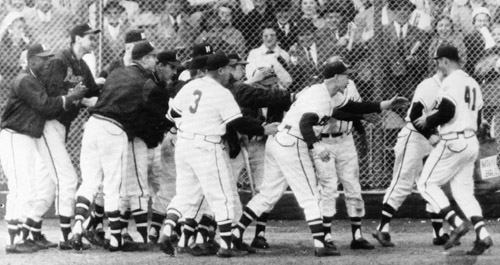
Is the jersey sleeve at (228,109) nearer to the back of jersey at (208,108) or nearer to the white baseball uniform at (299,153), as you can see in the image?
the back of jersey at (208,108)

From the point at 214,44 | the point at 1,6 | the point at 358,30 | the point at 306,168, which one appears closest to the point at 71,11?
the point at 1,6

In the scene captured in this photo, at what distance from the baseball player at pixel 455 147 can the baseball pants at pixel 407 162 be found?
68 cm

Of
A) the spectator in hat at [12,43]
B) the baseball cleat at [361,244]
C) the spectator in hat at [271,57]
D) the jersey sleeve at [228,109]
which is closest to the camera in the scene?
the jersey sleeve at [228,109]

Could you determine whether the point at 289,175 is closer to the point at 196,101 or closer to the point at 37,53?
the point at 196,101

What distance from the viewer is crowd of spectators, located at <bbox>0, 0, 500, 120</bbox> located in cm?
1273

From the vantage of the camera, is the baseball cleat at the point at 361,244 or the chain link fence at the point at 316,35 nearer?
the baseball cleat at the point at 361,244

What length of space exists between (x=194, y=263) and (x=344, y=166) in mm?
2281

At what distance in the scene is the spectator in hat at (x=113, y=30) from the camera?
1272 cm

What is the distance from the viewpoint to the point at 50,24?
13.2 metres

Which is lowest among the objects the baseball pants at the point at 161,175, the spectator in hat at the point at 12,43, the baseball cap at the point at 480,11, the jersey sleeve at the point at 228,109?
the baseball pants at the point at 161,175

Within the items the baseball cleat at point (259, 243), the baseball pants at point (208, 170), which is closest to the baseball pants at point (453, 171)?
the baseball cleat at point (259, 243)

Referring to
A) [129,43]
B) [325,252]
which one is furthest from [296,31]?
[325,252]

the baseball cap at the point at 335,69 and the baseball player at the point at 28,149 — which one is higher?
the baseball cap at the point at 335,69

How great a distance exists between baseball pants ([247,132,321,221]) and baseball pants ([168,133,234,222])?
0.55 metres
